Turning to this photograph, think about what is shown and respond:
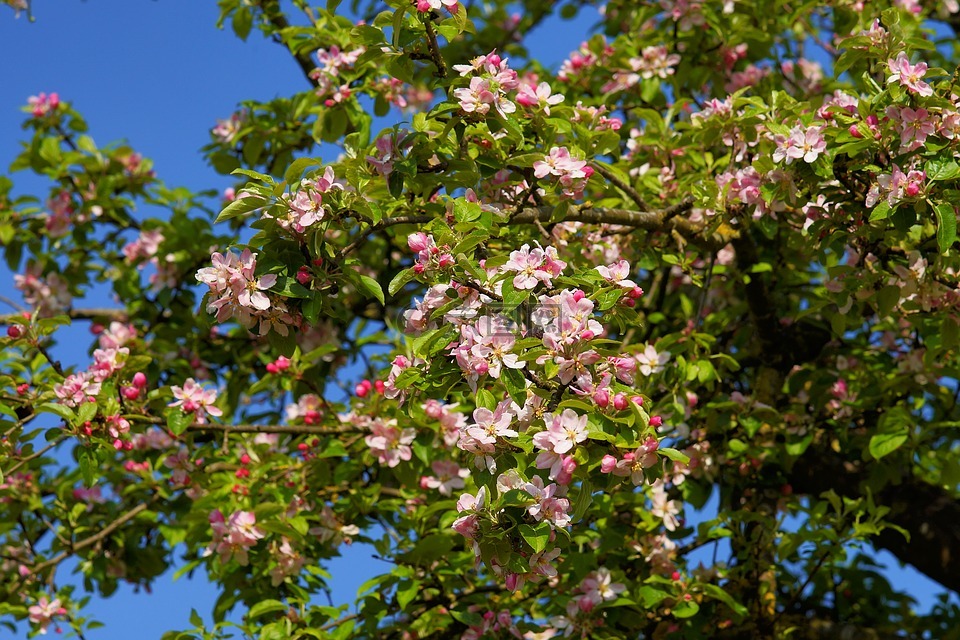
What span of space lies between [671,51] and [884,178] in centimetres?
166

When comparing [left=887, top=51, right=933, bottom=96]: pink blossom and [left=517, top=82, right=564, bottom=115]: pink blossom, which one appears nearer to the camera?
[left=887, top=51, right=933, bottom=96]: pink blossom

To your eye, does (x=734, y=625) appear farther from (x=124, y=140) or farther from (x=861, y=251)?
(x=124, y=140)

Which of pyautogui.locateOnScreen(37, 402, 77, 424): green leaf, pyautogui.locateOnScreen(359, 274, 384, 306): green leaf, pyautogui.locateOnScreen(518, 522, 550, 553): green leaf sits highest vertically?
pyautogui.locateOnScreen(37, 402, 77, 424): green leaf

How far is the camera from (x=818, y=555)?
3.31 meters

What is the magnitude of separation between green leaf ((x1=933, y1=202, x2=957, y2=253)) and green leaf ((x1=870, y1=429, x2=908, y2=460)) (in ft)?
3.24

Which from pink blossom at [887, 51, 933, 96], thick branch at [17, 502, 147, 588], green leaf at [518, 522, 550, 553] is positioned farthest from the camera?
thick branch at [17, 502, 147, 588]

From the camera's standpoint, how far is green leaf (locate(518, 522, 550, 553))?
206cm

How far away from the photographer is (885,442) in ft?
10.8

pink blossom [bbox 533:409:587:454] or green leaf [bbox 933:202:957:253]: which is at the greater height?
green leaf [bbox 933:202:957:253]

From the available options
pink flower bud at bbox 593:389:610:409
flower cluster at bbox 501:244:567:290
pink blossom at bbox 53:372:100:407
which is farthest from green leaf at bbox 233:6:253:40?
pink flower bud at bbox 593:389:610:409

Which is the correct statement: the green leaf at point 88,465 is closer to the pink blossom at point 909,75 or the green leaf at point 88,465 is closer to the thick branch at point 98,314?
the thick branch at point 98,314

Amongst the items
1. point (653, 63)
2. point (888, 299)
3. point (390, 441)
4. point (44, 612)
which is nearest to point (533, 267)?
point (888, 299)

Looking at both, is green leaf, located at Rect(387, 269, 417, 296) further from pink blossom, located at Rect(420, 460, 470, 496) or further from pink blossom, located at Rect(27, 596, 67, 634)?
pink blossom, located at Rect(27, 596, 67, 634)

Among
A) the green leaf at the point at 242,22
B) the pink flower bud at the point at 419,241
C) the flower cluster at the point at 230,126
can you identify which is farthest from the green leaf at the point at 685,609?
the green leaf at the point at 242,22
